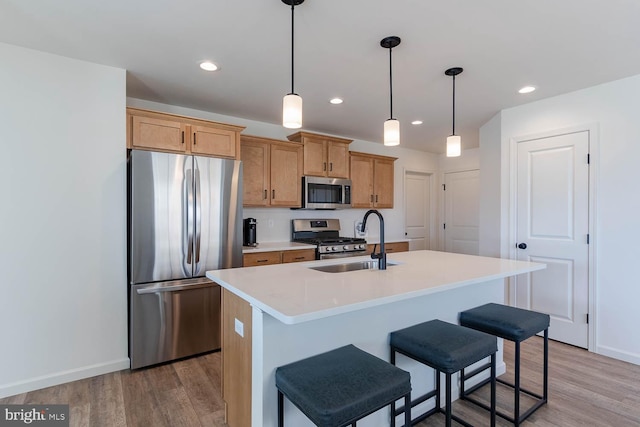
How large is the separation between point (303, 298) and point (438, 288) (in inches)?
28.8

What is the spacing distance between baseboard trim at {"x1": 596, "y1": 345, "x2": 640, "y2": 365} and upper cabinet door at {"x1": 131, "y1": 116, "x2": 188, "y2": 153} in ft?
14.3

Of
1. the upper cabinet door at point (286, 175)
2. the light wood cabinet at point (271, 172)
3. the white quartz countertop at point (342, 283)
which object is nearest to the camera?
the white quartz countertop at point (342, 283)

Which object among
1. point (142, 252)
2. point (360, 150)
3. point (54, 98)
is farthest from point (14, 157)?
point (360, 150)

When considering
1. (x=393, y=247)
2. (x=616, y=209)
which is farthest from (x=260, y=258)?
(x=616, y=209)

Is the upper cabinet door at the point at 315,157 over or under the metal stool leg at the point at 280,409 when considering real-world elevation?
over

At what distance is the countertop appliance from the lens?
13.7 ft

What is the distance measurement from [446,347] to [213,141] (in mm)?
2738

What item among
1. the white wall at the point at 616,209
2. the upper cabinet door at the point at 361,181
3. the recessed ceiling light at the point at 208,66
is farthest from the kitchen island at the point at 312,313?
the upper cabinet door at the point at 361,181

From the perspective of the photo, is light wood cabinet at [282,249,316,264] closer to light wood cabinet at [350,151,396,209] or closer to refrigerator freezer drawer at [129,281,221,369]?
refrigerator freezer drawer at [129,281,221,369]

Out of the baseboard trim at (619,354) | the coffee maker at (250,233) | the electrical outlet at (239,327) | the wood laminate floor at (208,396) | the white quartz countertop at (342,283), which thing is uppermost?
the coffee maker at (250,233)

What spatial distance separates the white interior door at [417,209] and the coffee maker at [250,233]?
307 centimetres

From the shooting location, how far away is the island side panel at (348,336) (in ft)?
4.90

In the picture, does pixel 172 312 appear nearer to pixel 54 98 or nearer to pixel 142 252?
pixel 142 252

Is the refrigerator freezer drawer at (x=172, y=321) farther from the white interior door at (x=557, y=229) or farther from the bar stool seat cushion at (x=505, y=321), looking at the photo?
the white interior door at (x=557, y=229)
